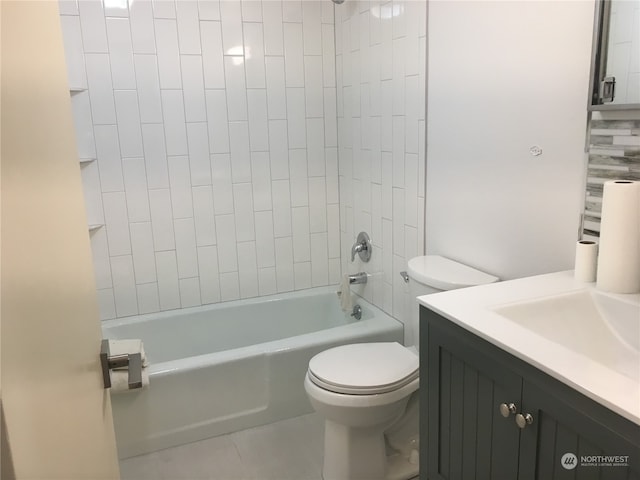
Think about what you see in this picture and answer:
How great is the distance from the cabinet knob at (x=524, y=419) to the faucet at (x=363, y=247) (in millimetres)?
1741

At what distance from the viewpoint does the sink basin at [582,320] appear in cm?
132

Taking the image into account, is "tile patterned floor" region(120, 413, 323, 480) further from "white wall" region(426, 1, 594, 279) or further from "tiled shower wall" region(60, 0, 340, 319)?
"white wall" region(426, 1, 594, 279)

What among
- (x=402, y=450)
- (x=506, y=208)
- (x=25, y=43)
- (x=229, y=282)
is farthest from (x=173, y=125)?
(x=25, y=43)

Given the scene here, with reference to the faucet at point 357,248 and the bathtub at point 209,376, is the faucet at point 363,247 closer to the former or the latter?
the faucet at point 357,248

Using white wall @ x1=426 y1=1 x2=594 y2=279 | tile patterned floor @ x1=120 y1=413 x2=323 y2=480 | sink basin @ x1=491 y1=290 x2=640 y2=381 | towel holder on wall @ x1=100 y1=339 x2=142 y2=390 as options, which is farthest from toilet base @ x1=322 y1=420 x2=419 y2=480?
towel holder on wall @ x1=100 y1=339 x2=142 y2=390

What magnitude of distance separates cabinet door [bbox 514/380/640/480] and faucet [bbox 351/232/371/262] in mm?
1739

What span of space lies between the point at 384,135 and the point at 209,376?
4.55ft

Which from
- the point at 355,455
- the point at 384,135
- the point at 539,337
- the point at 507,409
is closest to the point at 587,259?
the point at 539,337

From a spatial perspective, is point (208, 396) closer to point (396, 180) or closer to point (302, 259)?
point (302, 259)


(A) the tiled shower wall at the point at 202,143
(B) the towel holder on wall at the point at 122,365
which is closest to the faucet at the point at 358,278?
(A) the tiled shower wall at the point at 202,143

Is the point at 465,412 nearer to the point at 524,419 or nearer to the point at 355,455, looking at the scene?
the point at 524,419

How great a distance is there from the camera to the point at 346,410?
1931 millimetres

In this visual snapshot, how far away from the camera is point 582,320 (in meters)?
1.39

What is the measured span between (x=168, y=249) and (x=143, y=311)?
366mm
